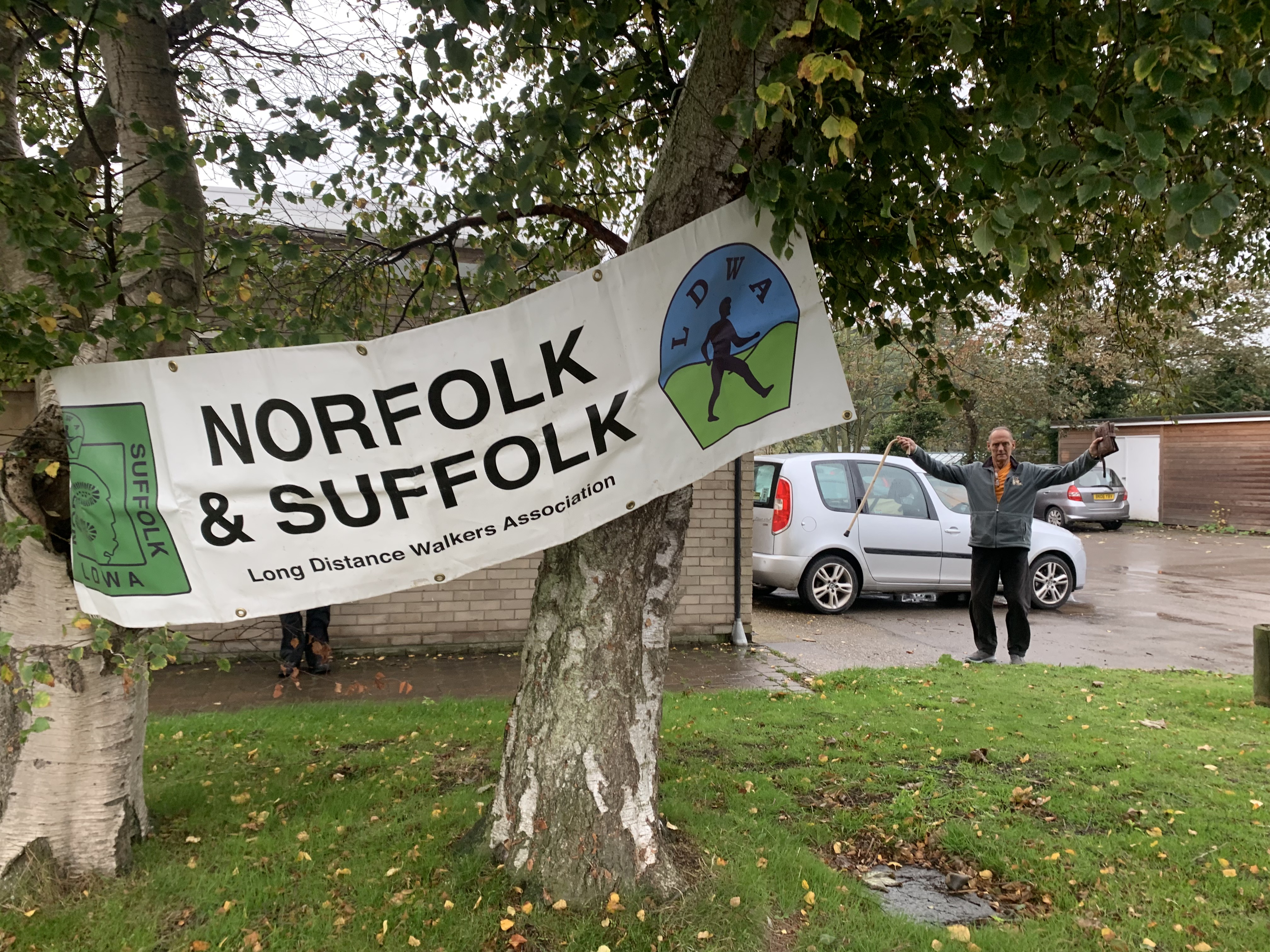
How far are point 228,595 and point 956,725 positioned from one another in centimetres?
435

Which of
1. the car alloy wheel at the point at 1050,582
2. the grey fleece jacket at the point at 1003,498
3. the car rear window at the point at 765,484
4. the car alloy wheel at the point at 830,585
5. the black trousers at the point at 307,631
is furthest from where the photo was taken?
the car alloy wheel at the point at 1050,582

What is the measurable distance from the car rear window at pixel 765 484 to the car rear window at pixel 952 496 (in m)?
1.91

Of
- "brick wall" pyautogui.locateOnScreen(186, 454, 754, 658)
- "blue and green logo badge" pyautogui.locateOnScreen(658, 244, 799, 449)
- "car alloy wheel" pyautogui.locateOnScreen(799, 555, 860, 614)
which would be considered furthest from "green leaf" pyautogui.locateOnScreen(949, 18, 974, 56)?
"car alloy wheel" pyautogui.locateOnScreen(799, 555, 860, 614)

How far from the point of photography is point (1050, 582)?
10289 mm

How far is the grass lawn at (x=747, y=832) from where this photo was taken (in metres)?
3.00

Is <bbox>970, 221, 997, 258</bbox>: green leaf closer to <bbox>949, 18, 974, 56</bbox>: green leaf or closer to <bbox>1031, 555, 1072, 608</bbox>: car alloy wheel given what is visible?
<bbox>949, 18, 974, 56</bbox>: green leaf

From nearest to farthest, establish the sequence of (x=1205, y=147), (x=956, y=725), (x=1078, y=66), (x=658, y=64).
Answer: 1. (x=1078, y=66)
2. (x=1205, y=147)
3. (x=658, y=64)
4. (x=956, y=725)

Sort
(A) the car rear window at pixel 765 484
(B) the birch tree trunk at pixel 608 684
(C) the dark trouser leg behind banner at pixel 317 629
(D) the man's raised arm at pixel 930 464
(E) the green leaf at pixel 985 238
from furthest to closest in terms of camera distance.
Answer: (A) the car rear window at pixel 765 484, (C) the dark trouser leg behind banner at pixel 317 629, (D) the man's raised arm at pixel 930 464, (B) the birch tree trunk at pixel 608 684, (E) the green leaf at pixel 985 238

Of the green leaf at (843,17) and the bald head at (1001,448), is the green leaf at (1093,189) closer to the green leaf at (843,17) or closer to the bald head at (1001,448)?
the green leaf at (843,17)

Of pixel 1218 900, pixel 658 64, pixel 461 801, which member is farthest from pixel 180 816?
pixel 1218 900

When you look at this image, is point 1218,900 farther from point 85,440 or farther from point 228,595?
point 85,440

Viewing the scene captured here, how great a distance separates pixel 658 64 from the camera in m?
3.78

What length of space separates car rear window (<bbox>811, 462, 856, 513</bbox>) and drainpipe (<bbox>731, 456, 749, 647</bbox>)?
1.92 m

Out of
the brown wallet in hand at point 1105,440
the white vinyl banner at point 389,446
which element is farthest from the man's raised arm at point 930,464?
the white vinyl banner at point 389,446
